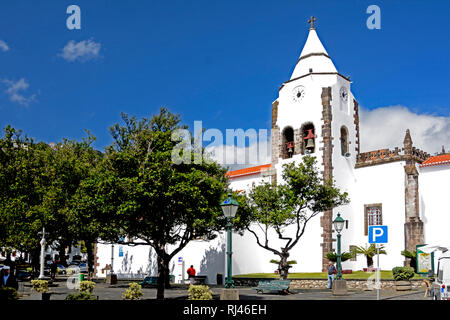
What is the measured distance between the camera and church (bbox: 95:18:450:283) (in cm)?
3303

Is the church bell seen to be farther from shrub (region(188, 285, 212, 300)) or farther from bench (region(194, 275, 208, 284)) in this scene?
shrub (region(188, 285, 212, 300))

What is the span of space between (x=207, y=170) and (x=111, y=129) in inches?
241

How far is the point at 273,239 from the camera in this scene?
3762cm

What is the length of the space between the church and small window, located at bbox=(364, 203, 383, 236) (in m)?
0.07

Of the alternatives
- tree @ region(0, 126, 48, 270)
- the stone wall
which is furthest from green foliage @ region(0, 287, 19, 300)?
the stone wall

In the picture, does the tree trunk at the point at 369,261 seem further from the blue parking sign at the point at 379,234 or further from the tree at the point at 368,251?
the blue parking sign at the point at 379,234

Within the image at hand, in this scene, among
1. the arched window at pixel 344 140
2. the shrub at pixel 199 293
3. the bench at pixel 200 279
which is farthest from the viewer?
the arched window at pixel 344 140

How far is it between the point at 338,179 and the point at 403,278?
11119 mm

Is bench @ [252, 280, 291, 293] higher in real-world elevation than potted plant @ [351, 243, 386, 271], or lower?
lower

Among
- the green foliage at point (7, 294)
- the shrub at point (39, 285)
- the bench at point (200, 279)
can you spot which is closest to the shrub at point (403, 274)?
the bench at point (200, 279)

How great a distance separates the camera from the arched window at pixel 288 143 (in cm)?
3731
